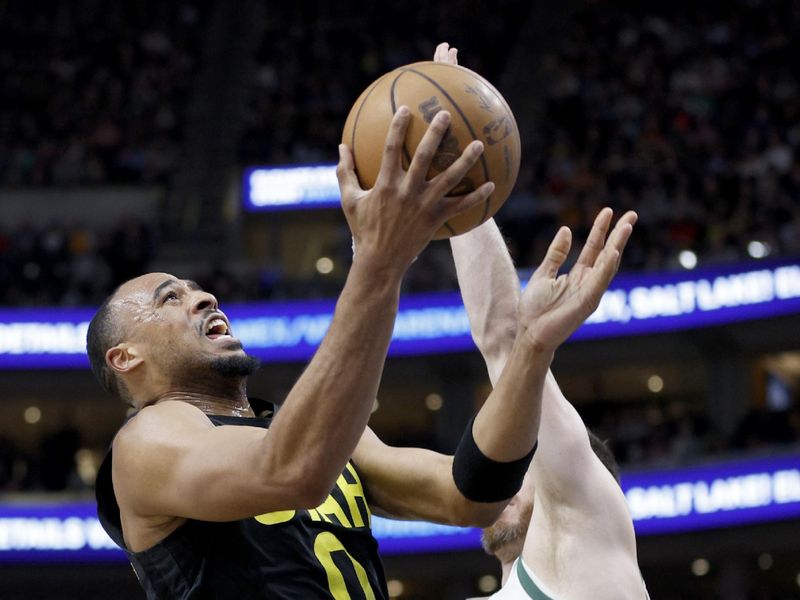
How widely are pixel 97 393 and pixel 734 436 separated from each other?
9.39 metres

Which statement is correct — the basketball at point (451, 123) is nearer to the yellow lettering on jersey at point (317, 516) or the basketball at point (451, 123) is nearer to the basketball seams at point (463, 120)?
the basketball seams at point (463, 120)

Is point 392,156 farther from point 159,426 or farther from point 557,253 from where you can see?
point 159,426

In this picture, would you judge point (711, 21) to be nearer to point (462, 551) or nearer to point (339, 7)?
point (339, 7)

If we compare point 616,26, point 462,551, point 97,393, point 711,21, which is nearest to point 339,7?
point 616,26

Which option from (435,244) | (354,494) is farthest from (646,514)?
(354,494)

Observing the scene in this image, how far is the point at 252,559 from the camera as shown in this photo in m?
3.13

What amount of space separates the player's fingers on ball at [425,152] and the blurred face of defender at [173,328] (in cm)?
105

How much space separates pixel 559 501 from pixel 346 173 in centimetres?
139

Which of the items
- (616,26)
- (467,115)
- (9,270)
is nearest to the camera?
(467,115)

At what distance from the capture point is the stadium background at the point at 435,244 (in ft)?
56.7

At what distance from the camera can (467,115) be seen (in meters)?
2.87

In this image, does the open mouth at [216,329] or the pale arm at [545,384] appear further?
the pale arm at [545,384]

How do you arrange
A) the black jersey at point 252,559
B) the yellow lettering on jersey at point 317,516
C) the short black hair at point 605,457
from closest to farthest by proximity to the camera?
the black jersey at point 252,559 < the yellow lettering on jersey at point 317,516 < the short black hair at point 605,457

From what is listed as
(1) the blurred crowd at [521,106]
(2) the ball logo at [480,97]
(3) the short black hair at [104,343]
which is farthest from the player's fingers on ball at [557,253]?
(1) the blurred crowd at [521,106]
